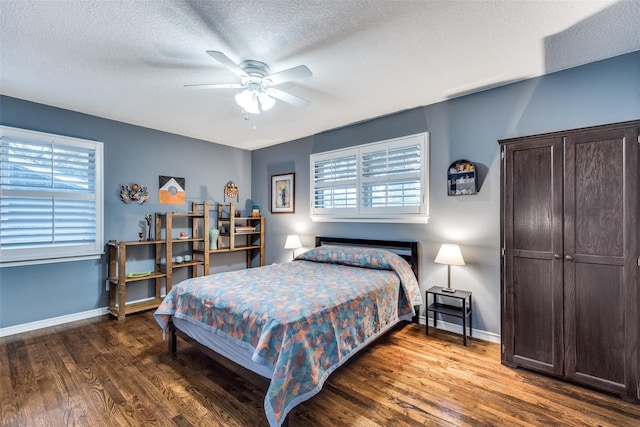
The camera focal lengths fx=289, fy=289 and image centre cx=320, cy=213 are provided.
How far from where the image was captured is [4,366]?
248 centimetres

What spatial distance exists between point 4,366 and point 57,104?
2.80m

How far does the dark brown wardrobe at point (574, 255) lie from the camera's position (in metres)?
2.00

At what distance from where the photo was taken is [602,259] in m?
2.09

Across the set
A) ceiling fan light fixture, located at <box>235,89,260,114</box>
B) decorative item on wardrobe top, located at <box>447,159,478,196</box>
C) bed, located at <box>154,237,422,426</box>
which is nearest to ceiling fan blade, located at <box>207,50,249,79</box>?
ceiling fan light fixture, located at <box>235,89,260,114</box>

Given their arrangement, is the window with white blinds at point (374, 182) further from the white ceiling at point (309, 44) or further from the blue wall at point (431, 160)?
the white ceiling at point (309, 44)

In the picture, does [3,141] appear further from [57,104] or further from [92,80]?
[92,80]

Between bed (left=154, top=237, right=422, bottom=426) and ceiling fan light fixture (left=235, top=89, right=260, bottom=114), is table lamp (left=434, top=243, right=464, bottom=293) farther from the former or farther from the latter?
ceiling fan light fixture (left=235, top=89, right=260, bottom=114)

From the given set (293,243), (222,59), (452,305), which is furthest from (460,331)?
(222,59)

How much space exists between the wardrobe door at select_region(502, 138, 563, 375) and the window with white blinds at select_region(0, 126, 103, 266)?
4.69 m

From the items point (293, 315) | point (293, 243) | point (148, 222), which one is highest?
point (148, 222)

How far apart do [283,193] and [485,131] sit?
3.19m

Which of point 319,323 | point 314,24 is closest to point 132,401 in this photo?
point 319,323

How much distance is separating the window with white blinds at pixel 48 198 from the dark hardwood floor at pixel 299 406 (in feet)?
3.50

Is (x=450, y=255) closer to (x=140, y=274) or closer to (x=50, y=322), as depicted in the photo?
(x=140, y=274)
